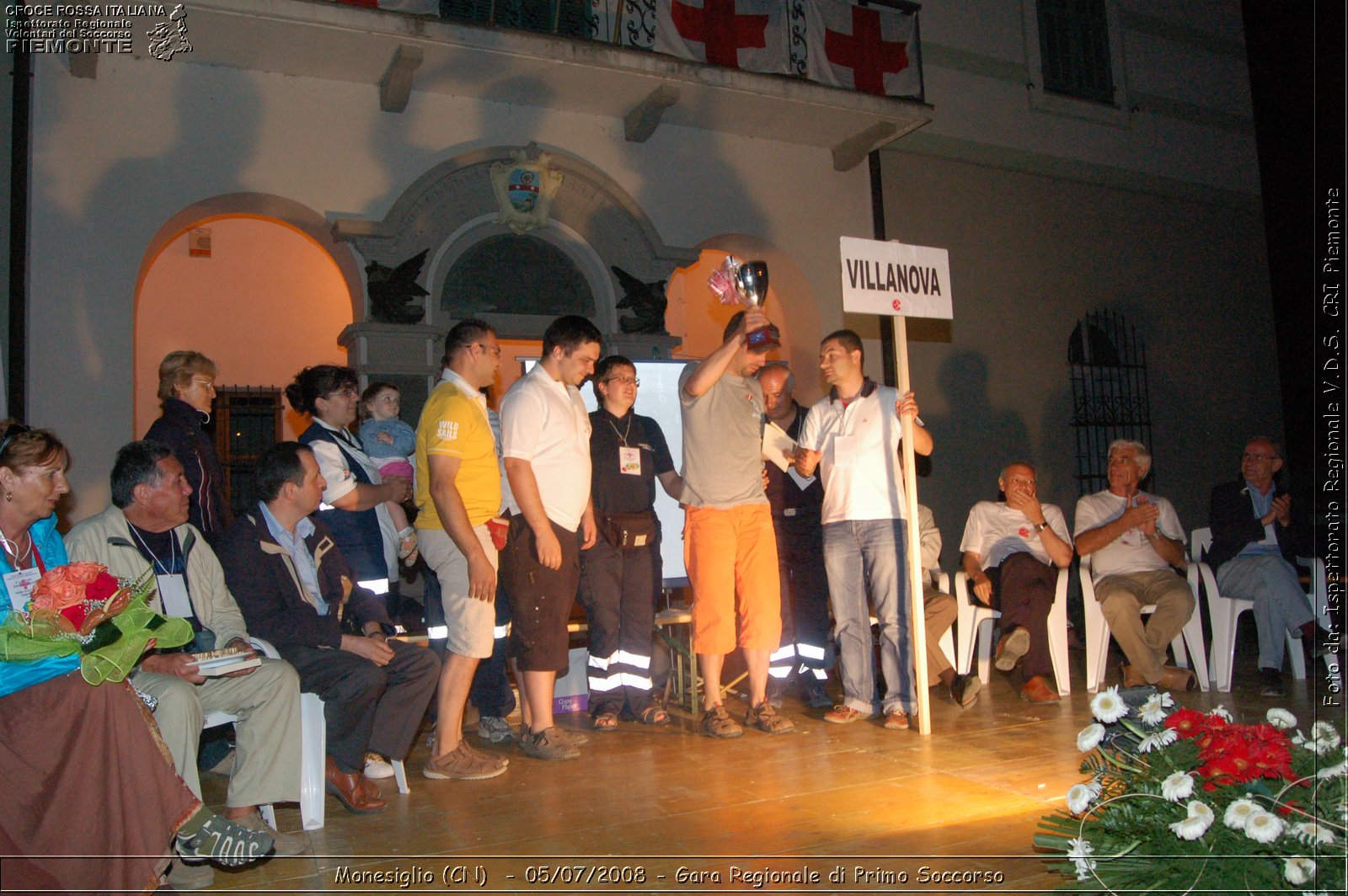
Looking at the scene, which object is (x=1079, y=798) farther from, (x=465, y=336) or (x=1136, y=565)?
(x=1136, y=565)

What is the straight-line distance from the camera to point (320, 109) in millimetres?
7434

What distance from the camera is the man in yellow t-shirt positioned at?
4.07m

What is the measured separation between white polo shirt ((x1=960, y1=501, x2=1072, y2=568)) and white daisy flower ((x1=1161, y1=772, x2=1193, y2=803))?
380cm

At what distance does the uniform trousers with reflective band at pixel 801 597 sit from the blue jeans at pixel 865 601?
0.44 m

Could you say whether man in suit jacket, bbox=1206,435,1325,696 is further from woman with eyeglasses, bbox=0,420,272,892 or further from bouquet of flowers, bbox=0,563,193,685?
bouquet of flowers, bbox=0,563,193,685

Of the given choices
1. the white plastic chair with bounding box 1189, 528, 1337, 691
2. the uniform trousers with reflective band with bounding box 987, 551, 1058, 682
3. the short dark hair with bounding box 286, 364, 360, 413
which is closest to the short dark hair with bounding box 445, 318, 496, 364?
the short dark hair with bounding box 286, 364, 360, 413

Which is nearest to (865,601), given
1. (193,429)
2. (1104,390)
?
(193,429)

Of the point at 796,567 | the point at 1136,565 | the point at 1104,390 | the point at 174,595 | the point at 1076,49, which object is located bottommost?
the point at 1136,565

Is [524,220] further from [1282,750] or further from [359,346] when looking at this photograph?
[1282,750]

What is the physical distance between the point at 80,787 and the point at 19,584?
0.62 m

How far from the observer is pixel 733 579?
16.0ft

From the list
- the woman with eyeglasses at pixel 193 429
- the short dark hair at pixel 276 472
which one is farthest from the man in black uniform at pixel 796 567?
the woman with eyeglasses at pixel 193 429

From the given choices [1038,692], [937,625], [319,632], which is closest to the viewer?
[319,632]

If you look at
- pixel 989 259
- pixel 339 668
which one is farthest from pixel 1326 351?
pixel 339 668
